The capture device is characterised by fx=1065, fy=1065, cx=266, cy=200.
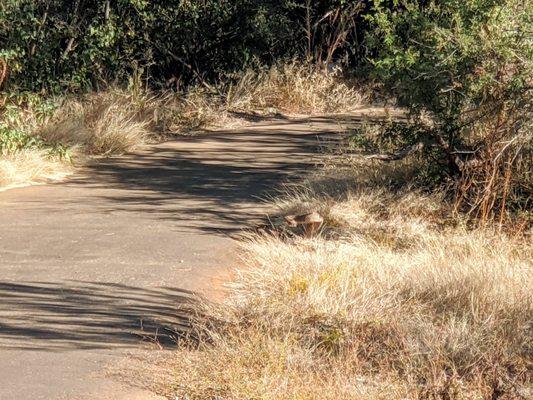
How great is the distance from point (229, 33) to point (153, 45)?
61.7 inches

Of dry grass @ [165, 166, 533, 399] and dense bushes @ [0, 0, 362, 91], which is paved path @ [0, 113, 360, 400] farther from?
dense bushes @ [0, 0, 362, 91]

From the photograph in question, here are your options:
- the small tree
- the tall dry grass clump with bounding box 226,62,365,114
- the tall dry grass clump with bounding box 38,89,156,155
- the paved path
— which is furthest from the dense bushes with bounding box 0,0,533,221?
the paved path

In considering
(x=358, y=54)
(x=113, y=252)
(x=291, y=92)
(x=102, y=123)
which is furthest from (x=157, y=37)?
(x=113, y=252)

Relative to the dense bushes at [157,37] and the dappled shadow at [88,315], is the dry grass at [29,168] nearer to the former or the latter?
the dense bushes at [157,37]

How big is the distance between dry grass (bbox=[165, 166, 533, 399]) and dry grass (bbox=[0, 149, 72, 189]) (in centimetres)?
406

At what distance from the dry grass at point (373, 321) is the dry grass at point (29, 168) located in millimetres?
4059

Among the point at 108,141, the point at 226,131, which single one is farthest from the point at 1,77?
the point at 226,131

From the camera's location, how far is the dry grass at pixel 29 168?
496 inches

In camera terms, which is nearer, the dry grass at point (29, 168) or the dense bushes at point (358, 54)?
the dense bushes at point (358, 54)

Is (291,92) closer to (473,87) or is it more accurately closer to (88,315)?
(473,87)

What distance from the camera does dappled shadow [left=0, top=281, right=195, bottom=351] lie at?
6637mm

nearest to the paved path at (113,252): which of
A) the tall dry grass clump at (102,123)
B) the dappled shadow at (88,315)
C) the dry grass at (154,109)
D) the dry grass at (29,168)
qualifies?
the dappled shadow at (88,315)

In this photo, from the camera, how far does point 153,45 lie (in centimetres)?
1983

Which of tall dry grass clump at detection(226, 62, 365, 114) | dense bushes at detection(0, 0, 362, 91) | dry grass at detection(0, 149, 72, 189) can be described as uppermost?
dense bushes at detection(0, 0, 362, 91)
